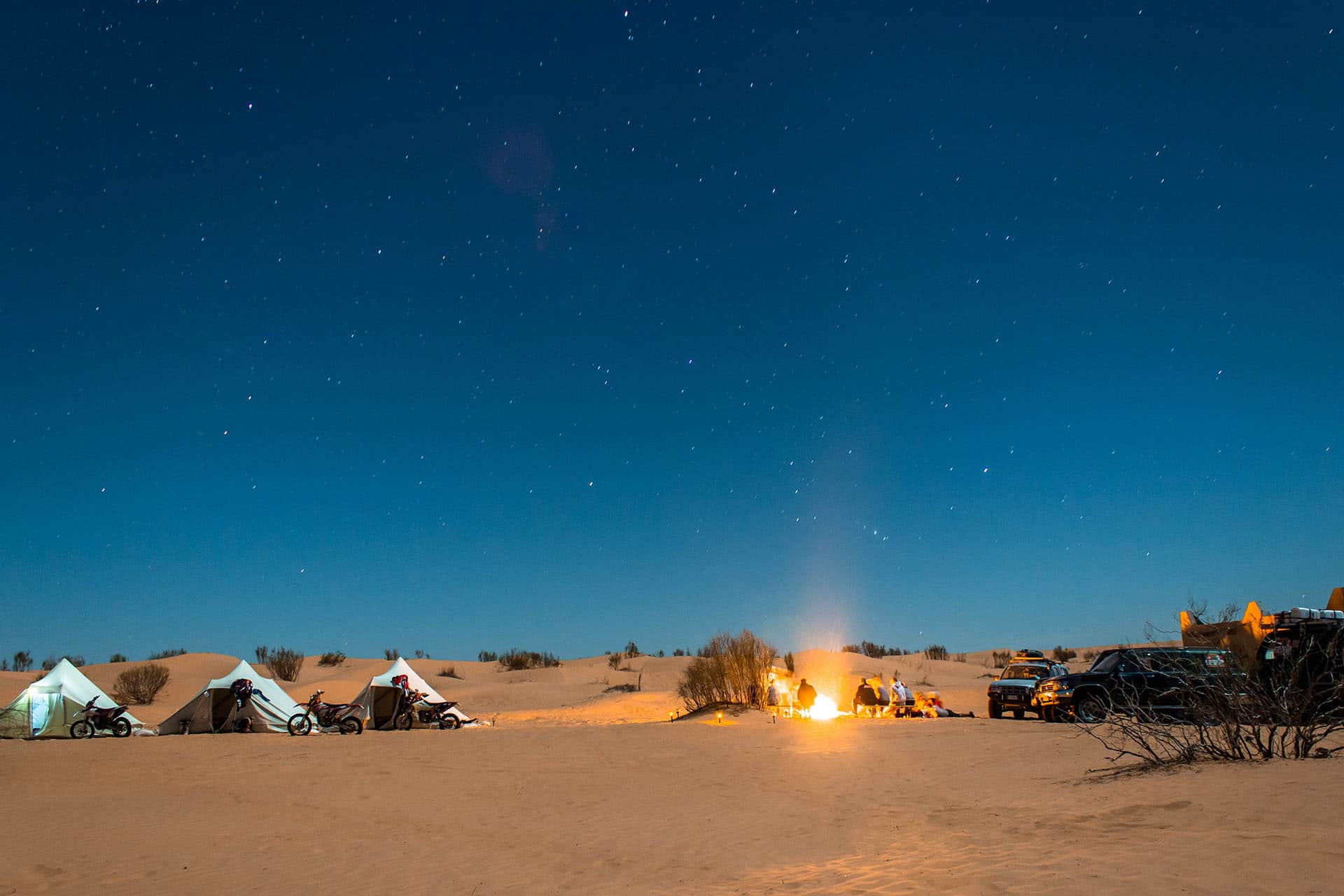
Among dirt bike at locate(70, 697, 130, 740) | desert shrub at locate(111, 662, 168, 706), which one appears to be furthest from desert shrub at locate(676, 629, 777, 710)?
desert shrub at locate(111, 662, 168, 706)

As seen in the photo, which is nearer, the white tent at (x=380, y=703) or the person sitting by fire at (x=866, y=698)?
the white tent at (x=380, y=703)

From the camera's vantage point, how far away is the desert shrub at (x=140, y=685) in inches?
1443

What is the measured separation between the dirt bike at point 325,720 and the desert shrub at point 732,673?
10.8m

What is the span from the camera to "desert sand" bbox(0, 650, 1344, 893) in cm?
677

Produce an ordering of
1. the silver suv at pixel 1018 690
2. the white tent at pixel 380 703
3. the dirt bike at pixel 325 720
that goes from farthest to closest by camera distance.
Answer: the white tent at pixel 380 703
the silver suv at pixel 1018 690
the dirt bike at pixel 325 720

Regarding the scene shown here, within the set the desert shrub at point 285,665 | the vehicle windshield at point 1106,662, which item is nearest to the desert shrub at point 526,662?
the desert shrub at point 285,665

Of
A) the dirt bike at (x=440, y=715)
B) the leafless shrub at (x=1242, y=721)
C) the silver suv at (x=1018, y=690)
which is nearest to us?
the leafless shrub at (x=1242, y=721)

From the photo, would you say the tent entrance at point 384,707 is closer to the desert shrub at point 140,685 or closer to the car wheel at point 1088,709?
the desert shrub at point 140,685

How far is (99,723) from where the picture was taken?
23.3 metres

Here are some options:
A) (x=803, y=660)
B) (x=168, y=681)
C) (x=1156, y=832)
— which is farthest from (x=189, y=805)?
(x=803, y=660)

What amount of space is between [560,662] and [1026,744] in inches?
1804

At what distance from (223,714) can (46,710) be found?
4.40 metres

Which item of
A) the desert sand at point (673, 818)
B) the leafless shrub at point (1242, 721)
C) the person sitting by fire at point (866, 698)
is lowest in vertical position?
the person sitting by fire at point (866, 698)

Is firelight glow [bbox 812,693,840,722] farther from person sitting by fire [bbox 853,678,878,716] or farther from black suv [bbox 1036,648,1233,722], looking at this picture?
black suv [bbox 1036,648,1233,722]
